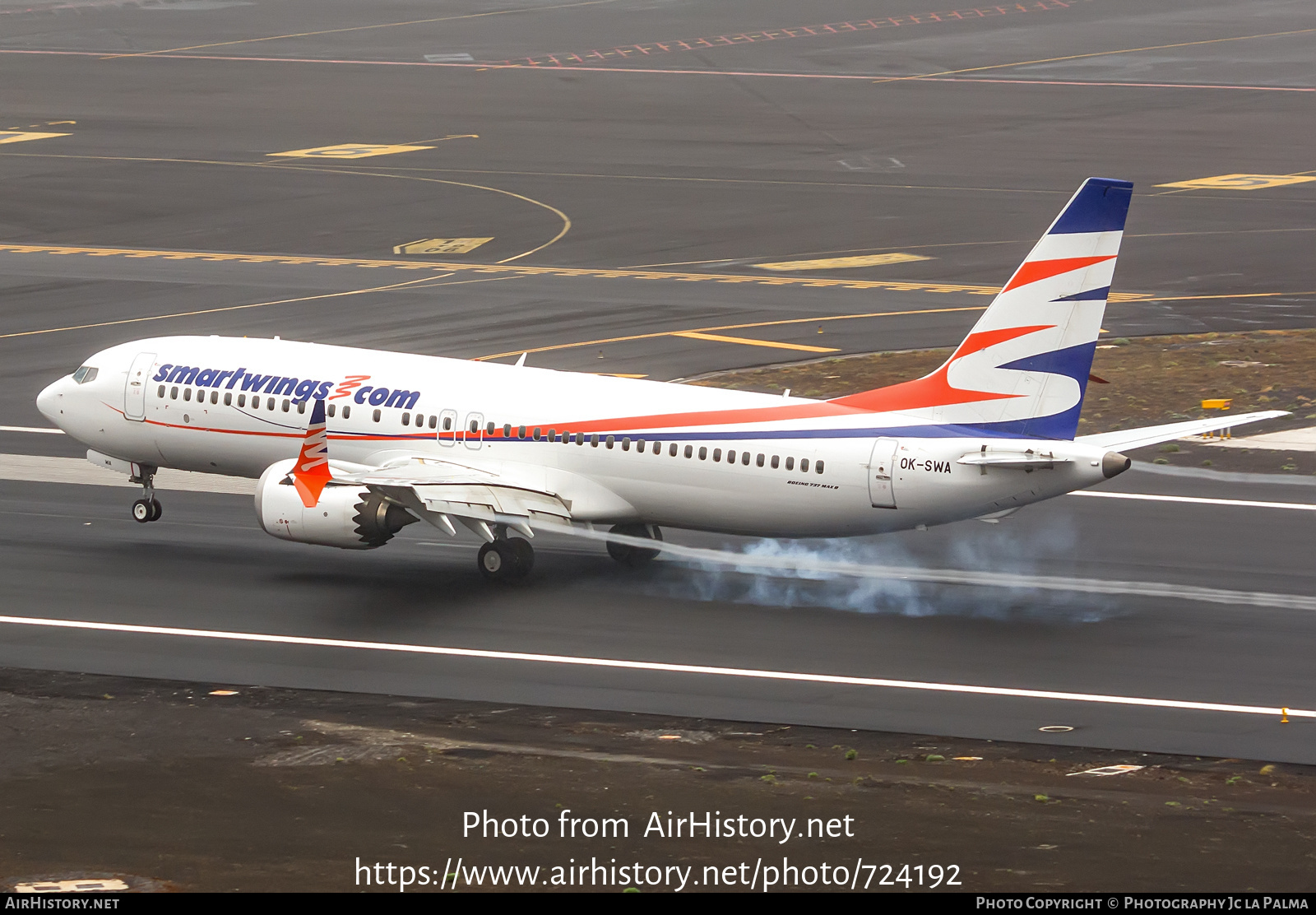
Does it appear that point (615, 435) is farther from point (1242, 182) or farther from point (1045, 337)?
point (1242, 182)

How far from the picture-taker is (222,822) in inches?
1087

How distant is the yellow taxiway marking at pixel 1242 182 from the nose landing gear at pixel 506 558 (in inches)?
2156

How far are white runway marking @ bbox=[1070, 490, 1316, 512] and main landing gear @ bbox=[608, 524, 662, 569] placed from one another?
1069cm

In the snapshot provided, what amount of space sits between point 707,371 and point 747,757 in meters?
28.0

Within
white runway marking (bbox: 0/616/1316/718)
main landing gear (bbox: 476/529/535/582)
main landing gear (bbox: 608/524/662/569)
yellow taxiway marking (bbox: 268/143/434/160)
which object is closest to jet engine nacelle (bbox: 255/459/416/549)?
main landing gear (bbox: 476/529/535/582)

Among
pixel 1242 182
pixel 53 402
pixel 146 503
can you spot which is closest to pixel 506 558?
pixel 146 503

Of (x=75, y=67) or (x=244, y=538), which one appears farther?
(x=75, y=67)

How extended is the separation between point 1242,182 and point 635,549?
5496 cm

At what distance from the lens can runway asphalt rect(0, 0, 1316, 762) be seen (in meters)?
35.7

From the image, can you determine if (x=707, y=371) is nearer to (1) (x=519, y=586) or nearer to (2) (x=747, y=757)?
(1) (x=519, y=586)

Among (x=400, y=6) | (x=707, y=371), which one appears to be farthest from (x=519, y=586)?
(x=400, y=6)

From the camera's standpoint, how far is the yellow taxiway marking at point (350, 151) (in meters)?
94.2

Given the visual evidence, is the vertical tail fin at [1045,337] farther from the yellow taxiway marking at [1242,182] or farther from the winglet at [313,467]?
the yellow taxiway marking at [1242,182]

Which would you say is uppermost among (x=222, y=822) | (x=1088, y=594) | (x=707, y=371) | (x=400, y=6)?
(x=400, y=6)
